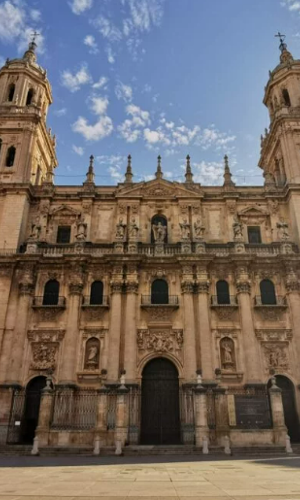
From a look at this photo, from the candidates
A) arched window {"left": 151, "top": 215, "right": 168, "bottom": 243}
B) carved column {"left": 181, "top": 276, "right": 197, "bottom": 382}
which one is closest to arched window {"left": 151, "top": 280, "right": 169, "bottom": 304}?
carved column {"left": 181, "top": 276, "right": 197, "bottom": 382}

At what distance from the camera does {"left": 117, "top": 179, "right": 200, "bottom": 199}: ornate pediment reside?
27734mm

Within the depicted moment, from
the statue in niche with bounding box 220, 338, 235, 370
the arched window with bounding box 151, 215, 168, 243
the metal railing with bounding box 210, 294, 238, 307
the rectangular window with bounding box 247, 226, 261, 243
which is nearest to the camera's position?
the statue in niche with bounding box 220, 338, 235, 370

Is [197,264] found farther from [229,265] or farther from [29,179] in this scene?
[29,179]

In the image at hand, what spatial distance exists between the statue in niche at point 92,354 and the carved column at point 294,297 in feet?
37.1

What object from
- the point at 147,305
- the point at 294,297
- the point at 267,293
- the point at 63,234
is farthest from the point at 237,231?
the point at 63,234

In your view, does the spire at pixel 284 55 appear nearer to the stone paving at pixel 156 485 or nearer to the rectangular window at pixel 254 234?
the rectangular window at pixel 254 234

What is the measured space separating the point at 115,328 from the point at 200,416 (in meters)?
7.22

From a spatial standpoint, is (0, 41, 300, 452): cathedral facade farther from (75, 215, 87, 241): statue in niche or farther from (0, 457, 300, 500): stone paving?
(0, 457, 300, 500): stone paving

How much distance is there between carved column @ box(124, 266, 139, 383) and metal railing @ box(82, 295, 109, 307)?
1380 millimetres

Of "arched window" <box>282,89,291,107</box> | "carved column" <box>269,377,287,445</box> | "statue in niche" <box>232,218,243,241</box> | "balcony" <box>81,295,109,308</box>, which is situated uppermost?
"arched window" <box>282,89,291,107</box>

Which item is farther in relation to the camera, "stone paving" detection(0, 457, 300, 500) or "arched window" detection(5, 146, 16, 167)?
"arched window" detection(5, 146, 16, 167)

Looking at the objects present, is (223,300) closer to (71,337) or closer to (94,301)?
(94,301)

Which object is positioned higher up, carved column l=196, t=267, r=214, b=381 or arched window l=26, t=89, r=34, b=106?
arched window l=26, t=89, r=34, b=106

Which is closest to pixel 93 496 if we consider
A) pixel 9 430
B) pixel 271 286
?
pixel 9 430
